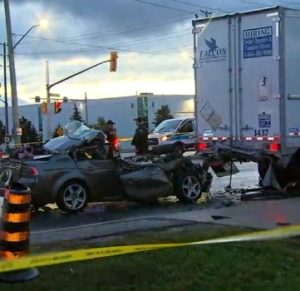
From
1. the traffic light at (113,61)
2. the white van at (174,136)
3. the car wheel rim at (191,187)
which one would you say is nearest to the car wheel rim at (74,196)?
the car wheel rim at (191,187)

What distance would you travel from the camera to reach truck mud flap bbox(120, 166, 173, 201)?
12.8 metres

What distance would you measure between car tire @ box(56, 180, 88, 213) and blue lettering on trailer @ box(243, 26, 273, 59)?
4397 millimetres

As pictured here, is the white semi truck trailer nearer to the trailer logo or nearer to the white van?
the trailer logo

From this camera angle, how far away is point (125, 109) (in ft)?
277

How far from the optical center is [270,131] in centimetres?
1327

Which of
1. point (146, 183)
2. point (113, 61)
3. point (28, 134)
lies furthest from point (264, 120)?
point (28, 134)

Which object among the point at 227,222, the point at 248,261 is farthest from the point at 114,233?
the point at 248,261

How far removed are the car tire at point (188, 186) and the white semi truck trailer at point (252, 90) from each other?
0.81 m

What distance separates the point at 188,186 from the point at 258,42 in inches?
128

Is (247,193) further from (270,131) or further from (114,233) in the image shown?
(114,233)

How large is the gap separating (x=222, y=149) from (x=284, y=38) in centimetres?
277

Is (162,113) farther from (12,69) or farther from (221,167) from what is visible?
(221,167)

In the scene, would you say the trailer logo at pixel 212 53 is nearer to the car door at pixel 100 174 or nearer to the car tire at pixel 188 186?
the car tire at pixel 188 186

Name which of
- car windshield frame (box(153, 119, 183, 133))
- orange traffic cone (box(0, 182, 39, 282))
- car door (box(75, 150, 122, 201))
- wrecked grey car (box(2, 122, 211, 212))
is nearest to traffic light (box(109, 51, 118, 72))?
car windshield frame (box(153, 119, 183, 133))
